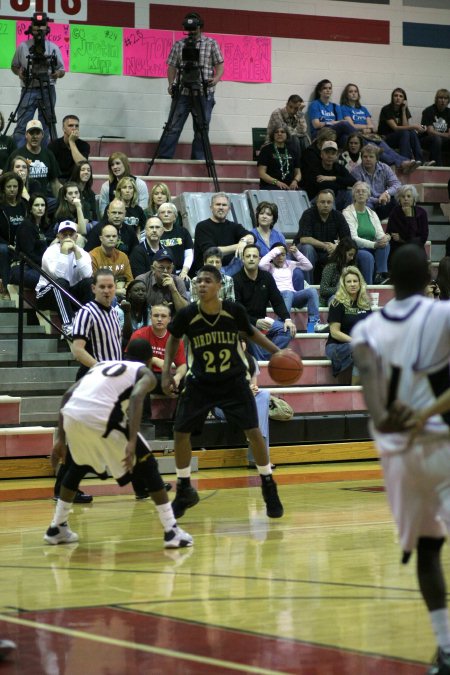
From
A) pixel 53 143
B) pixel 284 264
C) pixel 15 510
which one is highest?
pixel 53 143

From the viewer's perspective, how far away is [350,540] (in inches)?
305

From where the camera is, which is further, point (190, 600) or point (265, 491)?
point (265, 491)

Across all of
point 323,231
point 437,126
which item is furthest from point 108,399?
point 437,126

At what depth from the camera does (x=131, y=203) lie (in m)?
13.8

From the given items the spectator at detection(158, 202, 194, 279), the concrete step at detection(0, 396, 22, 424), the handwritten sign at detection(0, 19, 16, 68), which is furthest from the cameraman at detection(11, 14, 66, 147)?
the concrete step at detection(0, 396, 22, 424)

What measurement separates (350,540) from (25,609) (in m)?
2.68

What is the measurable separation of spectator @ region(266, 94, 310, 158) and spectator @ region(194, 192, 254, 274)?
9.22 feet

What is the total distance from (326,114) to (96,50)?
Answer: 139 inches

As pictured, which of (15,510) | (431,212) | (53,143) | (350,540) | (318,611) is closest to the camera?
(318,611)

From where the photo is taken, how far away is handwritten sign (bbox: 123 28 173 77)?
1806cm

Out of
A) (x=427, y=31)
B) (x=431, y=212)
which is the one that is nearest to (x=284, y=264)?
(x=431, y=212)

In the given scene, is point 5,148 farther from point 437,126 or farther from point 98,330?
point 437,126

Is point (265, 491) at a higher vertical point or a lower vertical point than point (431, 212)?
lower

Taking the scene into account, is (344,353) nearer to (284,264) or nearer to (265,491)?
(284,264)
